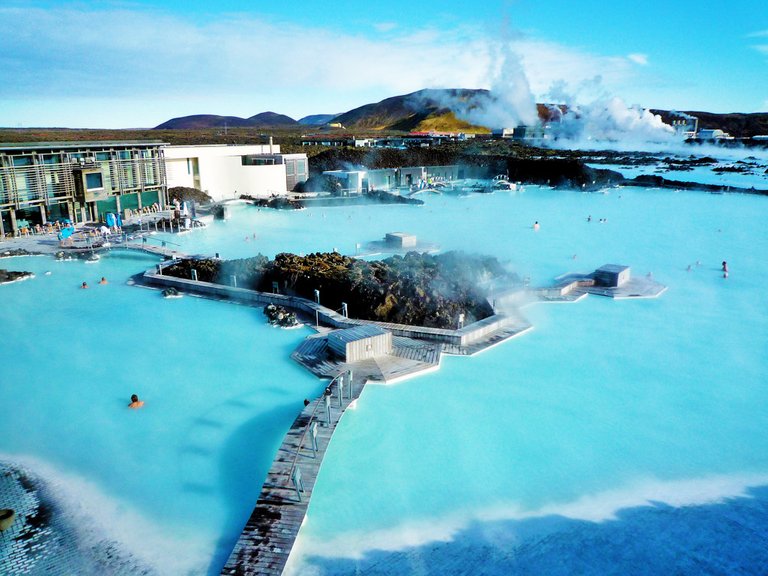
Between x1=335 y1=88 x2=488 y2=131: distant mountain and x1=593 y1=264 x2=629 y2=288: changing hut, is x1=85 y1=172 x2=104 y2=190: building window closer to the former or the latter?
x1=593 y1=264 x2=629 y2=288: changing hut

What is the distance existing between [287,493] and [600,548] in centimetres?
354

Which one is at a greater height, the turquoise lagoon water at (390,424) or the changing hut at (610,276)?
the changing hut at (610,276)

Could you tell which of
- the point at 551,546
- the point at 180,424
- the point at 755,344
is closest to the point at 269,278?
the point at 180,424

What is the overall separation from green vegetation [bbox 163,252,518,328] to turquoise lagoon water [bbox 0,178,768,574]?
1.41 meters

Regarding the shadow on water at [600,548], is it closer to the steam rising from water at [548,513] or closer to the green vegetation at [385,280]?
the steam rising from water at [548,513]

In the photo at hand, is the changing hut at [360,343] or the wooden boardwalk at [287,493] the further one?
the changing hut at [360,343]

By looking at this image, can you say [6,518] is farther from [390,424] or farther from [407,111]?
[407,111]

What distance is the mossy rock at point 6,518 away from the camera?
19.0 ft

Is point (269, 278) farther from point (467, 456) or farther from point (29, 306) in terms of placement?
point (467, 456)

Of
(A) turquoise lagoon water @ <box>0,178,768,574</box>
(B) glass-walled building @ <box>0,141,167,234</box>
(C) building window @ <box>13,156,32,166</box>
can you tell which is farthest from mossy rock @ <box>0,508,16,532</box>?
(C) building window @ <box>13,156,32,166</box>

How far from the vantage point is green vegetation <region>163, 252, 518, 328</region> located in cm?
1200

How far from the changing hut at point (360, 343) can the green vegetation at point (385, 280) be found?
1.75m

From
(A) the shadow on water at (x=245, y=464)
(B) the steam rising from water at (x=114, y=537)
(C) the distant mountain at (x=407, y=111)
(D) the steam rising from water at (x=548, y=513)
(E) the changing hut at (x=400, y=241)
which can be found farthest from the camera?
(C) the distant mountain at (x=407, y=111)

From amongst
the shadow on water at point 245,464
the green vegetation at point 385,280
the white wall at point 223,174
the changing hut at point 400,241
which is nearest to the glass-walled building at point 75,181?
the white wall at point 223,174
